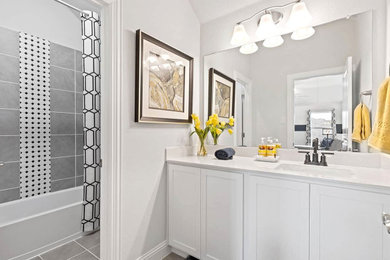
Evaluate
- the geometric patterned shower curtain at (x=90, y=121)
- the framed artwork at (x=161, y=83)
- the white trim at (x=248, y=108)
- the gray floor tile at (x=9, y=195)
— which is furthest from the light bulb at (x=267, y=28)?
the gray floor tile at (x=9, y=195)

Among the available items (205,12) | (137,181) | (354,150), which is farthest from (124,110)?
(354,150)

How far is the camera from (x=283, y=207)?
1145 mm

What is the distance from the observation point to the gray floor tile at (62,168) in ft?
7.26

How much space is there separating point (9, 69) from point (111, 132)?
1.57 m

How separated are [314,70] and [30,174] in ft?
9.69

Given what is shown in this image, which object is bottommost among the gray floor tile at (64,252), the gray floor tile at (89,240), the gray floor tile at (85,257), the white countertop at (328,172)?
the gray floor tile at (89,240)

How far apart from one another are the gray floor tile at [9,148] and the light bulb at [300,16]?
2851mm

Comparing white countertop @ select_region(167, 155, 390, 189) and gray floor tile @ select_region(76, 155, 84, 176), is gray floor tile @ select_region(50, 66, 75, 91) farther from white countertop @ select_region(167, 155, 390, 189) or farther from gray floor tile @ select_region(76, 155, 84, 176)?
white countertop @ select_region(167, 155, 390, 189)

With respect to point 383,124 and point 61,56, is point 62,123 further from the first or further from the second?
point 383,124

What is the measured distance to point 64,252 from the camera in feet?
5.71

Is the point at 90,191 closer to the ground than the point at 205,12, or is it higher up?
closer to the ground

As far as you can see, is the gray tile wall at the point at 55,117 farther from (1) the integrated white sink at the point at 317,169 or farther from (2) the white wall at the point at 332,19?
(1) the integrated white sink at the point at 317,169

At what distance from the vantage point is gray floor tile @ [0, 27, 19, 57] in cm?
189

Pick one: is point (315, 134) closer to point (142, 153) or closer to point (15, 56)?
point (142, 153)
